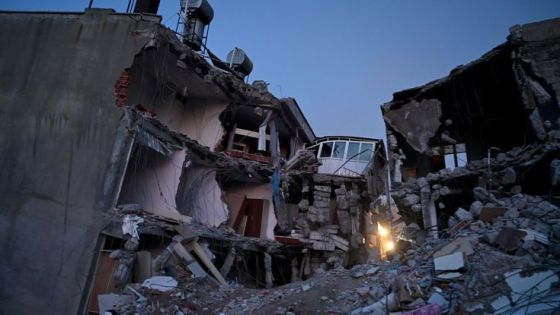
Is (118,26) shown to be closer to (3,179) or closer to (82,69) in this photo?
(82,69)

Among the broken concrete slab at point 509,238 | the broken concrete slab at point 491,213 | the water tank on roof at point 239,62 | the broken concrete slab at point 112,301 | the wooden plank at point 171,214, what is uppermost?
the water tank on roof at point 239,62

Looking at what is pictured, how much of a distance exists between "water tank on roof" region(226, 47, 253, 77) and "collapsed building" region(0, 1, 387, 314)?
98.6 inches

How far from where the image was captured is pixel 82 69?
1214cm

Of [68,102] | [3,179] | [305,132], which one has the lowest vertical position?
[3,179]

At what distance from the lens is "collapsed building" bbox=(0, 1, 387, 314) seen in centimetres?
966

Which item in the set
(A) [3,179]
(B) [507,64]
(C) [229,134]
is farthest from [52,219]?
(B) [507,64]

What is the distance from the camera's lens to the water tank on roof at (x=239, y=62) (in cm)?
2091

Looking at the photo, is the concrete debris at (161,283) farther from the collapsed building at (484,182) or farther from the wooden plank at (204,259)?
the collapsed building at (484,182)

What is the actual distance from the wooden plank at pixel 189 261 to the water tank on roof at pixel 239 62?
43.5 feet

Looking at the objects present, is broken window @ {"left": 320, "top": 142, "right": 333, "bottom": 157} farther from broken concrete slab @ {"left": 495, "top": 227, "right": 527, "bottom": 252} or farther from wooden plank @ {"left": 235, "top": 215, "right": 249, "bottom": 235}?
broken concrete slab @ {"left": 495, "top": 227, "right": 527, "bottom": 252}

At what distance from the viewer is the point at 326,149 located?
19609 millimetres

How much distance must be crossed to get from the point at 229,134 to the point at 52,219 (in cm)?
906

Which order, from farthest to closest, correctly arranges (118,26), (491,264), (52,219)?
1. (118,26)
2. (52,219)
3. (491,264)

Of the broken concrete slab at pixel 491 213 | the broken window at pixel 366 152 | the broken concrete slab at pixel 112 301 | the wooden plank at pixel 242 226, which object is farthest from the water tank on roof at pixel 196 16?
the broken concrete slab at pixel 491 213
